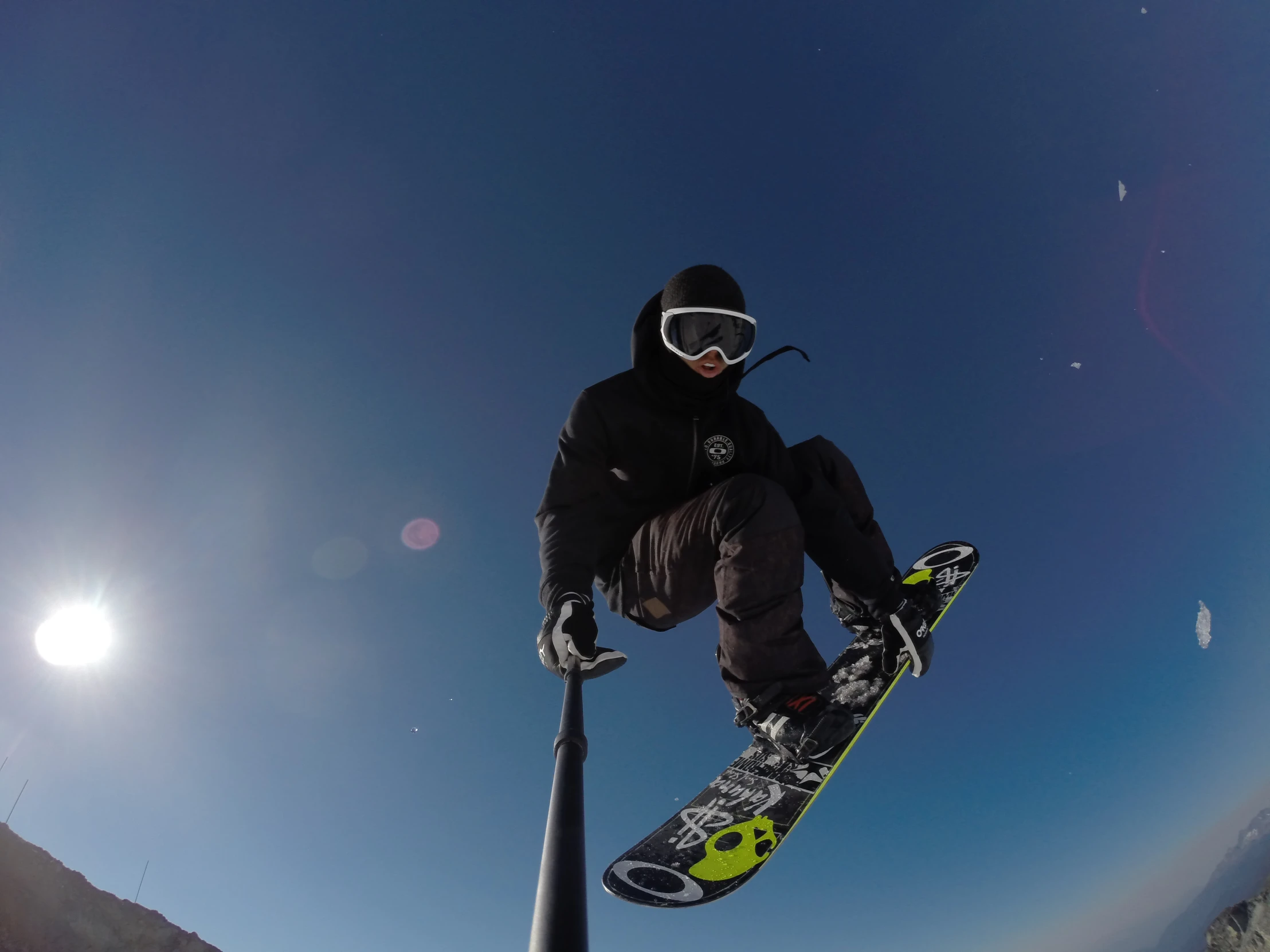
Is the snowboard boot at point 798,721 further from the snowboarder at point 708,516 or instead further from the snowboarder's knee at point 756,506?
the snowboarder's knee at point 756,506

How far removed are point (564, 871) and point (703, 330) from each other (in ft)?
11.4

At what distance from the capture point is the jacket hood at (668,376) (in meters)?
4.33

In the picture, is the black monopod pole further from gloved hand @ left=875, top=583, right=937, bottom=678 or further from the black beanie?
the black beanie

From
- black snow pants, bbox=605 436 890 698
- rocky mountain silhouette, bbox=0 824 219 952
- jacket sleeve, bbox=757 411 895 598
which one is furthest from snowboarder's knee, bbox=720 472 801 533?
rocky mountain silhouette, bbox=0 824 219 952

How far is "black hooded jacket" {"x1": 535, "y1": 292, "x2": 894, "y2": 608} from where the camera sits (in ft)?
13.7

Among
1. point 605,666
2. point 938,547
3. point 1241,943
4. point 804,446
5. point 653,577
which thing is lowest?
point 605,666

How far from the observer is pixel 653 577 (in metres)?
4.08

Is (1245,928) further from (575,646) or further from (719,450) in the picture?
(575,646)

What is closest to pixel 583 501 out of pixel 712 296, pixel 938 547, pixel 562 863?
pixel 712 296

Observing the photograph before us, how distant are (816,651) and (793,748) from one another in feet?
1.88

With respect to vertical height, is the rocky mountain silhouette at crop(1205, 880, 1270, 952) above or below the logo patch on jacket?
above

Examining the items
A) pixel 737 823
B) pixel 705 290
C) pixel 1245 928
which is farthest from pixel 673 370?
pixel 1245 928

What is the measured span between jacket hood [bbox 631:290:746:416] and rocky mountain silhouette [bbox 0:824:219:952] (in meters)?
83.9

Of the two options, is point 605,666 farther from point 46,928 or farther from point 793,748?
point 46,928
